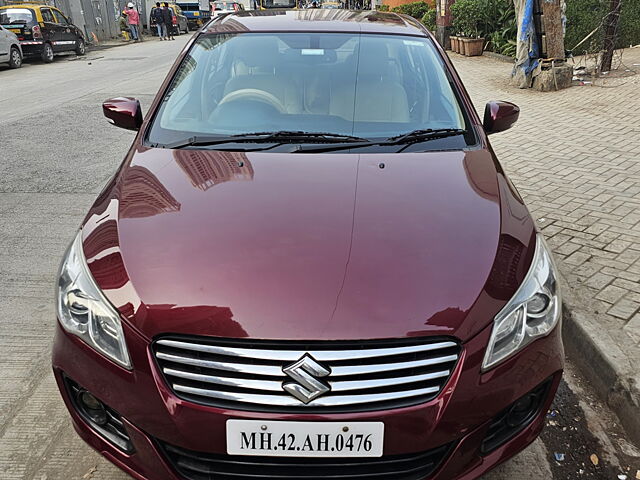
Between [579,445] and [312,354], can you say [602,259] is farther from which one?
[312,354]

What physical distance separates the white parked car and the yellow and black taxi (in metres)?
0.55

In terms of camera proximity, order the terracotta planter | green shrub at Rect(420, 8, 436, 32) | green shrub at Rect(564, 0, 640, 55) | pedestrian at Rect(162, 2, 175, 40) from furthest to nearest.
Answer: pedestrian at Rect(162, 2, 175, 40), green shrub at Rect(420, 8, 436, 32), the terracotta planter, green shrub at Rect(564, 0, 640, 55)

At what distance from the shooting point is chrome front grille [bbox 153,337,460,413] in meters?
1.64

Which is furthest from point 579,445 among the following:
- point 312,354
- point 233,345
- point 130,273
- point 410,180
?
point 130,273

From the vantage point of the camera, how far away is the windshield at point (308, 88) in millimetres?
2891

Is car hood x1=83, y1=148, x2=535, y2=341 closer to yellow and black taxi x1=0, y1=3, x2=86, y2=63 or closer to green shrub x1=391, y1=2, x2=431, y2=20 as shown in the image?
yellow and black taxi x1=0, y1=3, x2=86, y2=63

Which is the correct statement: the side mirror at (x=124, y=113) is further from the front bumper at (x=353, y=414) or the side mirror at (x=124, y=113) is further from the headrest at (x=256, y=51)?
the front bumper at (x=353, y=414)

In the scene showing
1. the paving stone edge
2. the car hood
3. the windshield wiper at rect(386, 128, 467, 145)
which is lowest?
the paving stone edge

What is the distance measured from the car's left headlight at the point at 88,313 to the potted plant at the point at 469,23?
15388 mm

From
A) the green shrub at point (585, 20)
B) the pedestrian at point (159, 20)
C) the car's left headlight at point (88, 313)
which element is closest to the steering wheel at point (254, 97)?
the car's left headlight at point (88, 313)

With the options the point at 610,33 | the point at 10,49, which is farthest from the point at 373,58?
the point at 10,49

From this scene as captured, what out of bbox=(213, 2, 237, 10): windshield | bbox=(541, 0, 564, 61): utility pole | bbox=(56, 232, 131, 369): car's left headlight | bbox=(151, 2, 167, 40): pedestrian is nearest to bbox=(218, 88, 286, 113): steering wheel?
bbox=(56, 232, 131, 369): car's left headlight

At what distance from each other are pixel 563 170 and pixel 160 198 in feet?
15.2

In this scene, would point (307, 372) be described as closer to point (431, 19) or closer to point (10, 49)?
point (10, 49)
